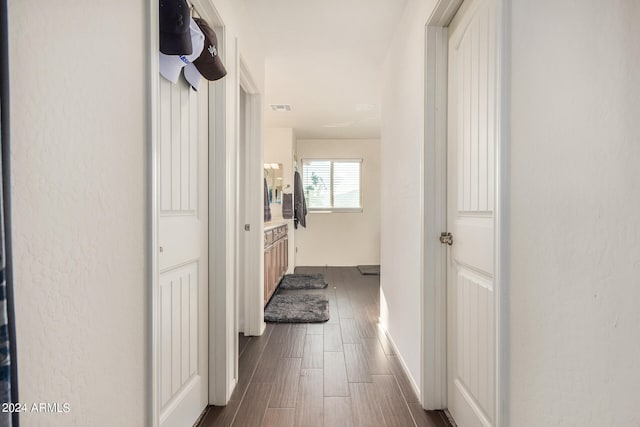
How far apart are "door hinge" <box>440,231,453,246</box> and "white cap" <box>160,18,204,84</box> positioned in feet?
4.71

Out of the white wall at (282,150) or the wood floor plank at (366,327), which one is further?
the white wall at (282,150)

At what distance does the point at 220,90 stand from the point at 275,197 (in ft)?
13.4

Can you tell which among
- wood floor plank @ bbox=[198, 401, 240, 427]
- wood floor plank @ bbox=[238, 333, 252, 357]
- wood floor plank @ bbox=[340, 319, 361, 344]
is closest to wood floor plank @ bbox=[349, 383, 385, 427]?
wood floor plank @ bbox=[198, 401, 240, 427]

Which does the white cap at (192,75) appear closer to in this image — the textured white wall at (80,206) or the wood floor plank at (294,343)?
the textured white wall at (80,206)

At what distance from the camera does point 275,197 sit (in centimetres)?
602

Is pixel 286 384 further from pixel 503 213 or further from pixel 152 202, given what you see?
pixel 503 213

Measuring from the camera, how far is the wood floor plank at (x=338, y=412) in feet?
5.85

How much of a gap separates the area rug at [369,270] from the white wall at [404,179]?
9.25 ft

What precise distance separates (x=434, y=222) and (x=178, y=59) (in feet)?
4.68

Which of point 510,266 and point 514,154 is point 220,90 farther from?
point 510,266

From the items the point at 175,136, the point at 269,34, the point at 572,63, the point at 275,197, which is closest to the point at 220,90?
the point at 175,136

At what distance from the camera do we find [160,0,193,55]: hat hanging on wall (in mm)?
1265

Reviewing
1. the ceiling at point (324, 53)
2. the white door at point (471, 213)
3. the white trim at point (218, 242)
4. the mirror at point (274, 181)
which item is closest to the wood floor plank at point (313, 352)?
the white trim at point (218, 242)

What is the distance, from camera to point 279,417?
1.83 m
